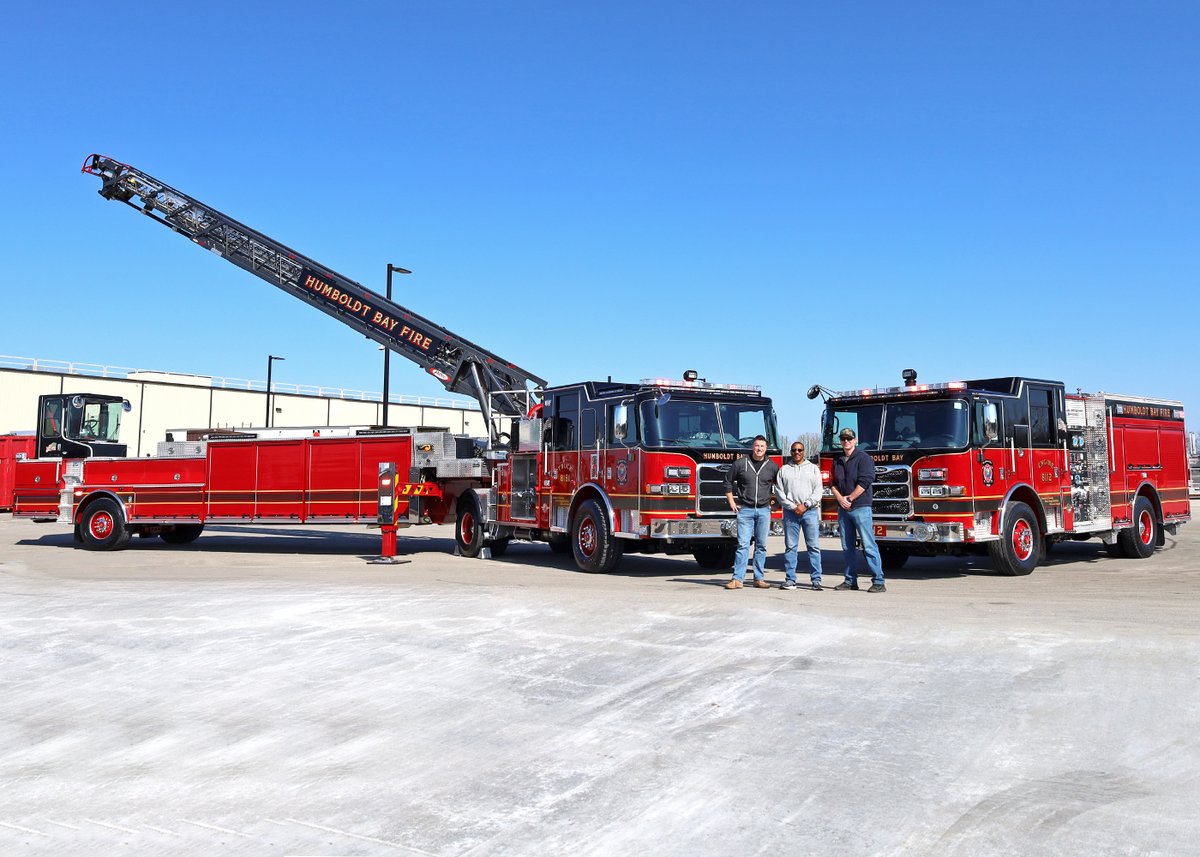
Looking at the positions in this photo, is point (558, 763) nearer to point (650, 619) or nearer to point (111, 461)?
point (650, 619)

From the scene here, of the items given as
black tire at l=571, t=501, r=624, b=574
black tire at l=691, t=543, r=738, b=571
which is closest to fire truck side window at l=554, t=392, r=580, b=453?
black tire at l=571, t=501, r=624, b=574

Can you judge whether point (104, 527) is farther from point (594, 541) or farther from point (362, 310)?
point (594, 541)

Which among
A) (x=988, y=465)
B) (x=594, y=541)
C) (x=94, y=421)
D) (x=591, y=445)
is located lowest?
(x=594, y=541)

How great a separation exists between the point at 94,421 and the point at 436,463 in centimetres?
1032

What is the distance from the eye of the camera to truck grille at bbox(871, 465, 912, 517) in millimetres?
12945

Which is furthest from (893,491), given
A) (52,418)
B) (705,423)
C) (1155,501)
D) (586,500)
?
(52,418)

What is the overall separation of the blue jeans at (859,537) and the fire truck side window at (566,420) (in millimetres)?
4623

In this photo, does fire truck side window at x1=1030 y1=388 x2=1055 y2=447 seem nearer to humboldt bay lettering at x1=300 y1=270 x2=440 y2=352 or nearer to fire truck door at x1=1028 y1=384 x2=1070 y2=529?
fire truck door at x1=1028 y1=384 x2=1070 y2=529

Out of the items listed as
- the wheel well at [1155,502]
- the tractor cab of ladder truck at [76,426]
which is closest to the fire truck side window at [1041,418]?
the wheel well at [1155,502]

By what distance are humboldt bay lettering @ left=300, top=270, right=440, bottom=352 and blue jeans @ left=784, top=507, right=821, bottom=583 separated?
993 cm

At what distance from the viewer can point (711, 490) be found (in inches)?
535

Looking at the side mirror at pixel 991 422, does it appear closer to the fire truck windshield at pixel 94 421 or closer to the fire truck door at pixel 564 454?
the fire truck door at pixel 564 454

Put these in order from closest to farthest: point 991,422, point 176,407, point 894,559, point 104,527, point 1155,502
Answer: point 991,422, point 894,559, point 1155,502, point 104,527, point 176,407

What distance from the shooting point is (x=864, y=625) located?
8555 millimetres
